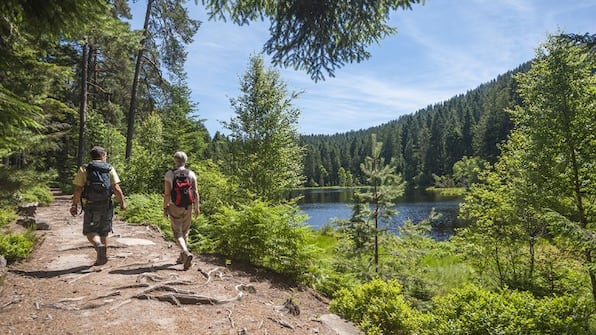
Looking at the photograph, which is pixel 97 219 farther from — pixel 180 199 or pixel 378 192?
pixel 378 192

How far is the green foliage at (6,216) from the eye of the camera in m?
6.90

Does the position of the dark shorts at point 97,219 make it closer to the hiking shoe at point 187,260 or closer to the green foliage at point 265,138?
the hiking shoe at point 187,260

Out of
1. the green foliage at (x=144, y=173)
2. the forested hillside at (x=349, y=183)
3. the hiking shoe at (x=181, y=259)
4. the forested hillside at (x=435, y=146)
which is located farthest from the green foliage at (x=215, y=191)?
the forested hillside at (x=435, y=146)

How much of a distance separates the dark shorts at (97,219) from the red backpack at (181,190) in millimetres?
1063

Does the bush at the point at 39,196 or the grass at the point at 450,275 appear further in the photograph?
the bush at the point at 39,196

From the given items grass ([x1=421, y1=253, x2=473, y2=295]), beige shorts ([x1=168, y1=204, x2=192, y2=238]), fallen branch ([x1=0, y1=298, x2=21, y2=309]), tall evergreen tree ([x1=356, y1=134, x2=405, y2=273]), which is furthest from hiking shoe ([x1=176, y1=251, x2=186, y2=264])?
grass ([x1=421, y1=253, x2=473, y2=295])

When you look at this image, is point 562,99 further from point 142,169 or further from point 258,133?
point 142,169

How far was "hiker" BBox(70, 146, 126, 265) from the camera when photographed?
533 centimetres

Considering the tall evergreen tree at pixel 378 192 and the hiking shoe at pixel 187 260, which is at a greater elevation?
the tall evergreen tree at pixel 378 192

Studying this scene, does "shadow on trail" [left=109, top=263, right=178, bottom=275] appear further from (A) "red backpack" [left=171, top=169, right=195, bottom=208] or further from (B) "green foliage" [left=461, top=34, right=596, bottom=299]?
(B) "green foliage" [left=461, top=34, right=596, bottom=299]

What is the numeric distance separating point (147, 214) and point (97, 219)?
16.5 feet

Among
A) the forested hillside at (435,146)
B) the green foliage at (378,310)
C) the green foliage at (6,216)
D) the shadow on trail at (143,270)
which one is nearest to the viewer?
the green foliage at (378,310)

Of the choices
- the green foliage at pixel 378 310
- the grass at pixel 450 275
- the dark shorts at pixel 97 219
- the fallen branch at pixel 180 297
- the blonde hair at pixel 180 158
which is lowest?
the grass at pixel 450 275

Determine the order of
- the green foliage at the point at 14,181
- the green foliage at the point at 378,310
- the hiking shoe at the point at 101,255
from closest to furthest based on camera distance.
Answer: the green foliage at the point at 378,310 < the hiking shoe at the point at 101,255 < the green foliage at the point at 14,181
